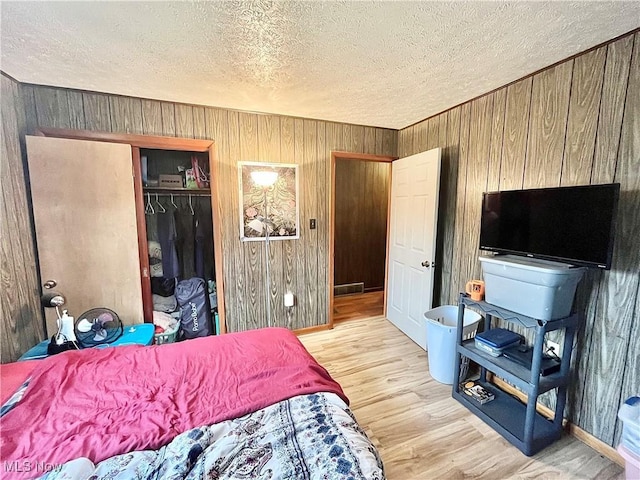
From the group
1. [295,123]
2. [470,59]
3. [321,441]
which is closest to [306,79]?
[295,123]

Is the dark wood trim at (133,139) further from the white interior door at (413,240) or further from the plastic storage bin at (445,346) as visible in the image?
the plastic storage bin at (445,346)

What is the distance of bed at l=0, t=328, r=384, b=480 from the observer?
857 millimetres

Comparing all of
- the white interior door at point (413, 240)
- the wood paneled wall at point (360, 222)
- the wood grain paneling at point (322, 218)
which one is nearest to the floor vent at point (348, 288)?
the wood paneled wall at point (360, 222)

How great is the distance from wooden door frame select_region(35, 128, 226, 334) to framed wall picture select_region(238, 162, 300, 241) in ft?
0.80

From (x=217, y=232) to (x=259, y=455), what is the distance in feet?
6.81

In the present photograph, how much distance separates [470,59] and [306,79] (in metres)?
1.08

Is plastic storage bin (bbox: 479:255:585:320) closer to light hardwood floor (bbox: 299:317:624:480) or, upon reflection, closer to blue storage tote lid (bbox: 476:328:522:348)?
blue storage tote lid (bbox: 476:328:522:348)

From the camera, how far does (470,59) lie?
1679 mm

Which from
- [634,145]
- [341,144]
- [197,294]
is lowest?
[197,294]

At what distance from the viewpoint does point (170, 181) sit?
2830 millimetres

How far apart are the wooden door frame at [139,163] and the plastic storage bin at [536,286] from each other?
2337 millimetres

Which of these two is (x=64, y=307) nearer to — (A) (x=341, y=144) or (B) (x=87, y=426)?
(B) (x=87, y=426)

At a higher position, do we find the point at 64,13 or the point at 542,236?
the point at 64,13

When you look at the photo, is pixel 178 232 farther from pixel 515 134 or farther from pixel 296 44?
pixel 515 134
